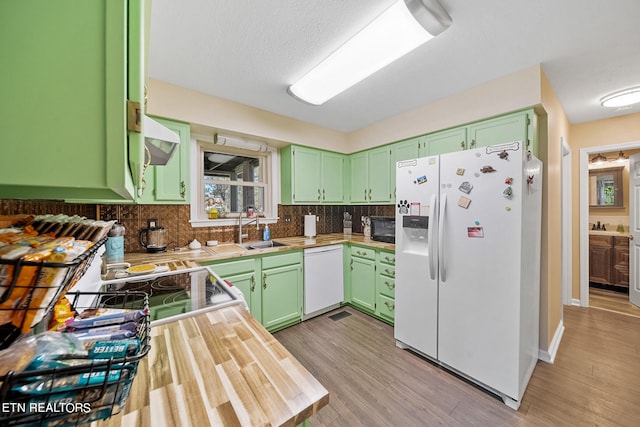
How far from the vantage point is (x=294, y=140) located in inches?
116

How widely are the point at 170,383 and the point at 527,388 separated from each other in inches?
93.6

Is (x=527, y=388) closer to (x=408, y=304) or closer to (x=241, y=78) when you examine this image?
(x=408, y=304)

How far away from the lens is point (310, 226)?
3240 mm

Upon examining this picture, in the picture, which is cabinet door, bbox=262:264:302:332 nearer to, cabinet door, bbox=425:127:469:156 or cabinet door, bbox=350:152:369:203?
cabinet door, bbox=350:152:369:203

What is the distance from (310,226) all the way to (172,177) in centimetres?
172

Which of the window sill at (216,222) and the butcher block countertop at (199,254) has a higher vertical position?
the window sill at (216,222)

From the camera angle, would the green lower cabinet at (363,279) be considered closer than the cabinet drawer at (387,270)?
No

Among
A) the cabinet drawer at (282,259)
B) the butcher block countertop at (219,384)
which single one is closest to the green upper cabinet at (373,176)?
the cabinet drawer at (282,259)

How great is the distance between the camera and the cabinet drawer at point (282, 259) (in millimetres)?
2384

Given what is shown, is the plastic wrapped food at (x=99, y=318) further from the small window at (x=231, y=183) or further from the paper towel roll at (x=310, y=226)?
the paper towel roll at (x=310, y=226)

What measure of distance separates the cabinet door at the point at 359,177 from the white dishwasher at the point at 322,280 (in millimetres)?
802

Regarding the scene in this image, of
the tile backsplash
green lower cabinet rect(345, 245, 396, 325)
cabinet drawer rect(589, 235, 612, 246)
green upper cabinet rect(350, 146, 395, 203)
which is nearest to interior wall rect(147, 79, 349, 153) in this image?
green upper cabinet rect(350, 146, 395, 203)

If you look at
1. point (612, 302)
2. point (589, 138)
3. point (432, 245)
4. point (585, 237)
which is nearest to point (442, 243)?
point (432, 245)

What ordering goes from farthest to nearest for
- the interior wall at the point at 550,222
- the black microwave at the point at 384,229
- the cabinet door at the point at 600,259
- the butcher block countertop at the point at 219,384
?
the cabinet door at the point at 600,259
the black microwave at the point at 384,229
the interior wall at the point at 550,222
the butcher block countertop at the point at 219,384
